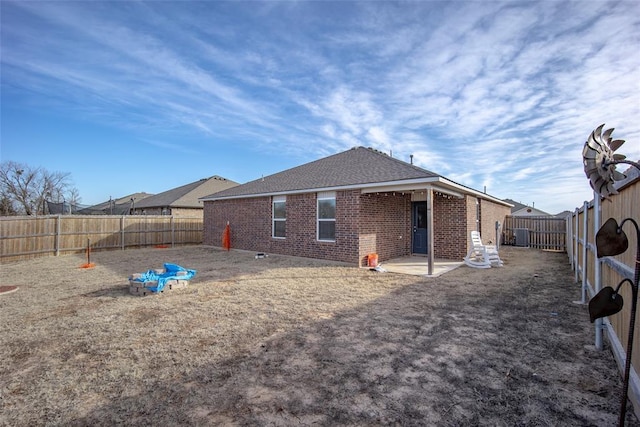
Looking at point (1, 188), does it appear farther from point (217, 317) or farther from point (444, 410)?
point (444, 410)

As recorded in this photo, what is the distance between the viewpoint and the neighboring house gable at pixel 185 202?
23141mm

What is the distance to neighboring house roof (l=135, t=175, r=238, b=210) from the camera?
76.7ft

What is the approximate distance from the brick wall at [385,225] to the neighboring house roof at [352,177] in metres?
0.82

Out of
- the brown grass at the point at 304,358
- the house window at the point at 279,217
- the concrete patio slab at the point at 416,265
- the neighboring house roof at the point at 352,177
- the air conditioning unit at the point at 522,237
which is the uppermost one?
the neighboring house roof at the point at 352,177

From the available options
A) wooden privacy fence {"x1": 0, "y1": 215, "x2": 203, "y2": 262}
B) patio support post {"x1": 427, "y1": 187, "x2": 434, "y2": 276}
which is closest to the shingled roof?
patio support post {"x1": 427, "y1": 187, "x2": 434, "y2": 276}

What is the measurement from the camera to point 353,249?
9.70 metres

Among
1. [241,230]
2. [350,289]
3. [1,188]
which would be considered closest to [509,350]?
[350,289]

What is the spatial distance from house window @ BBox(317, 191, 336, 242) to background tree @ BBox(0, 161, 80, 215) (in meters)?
29.5

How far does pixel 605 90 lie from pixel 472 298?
521cm

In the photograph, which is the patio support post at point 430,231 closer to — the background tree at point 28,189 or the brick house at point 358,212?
the brick house at point 358,212

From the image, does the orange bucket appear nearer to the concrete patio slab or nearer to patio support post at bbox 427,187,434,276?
the concrete patio slab

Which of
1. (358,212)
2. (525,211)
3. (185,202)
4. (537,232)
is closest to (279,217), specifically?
(358,212)

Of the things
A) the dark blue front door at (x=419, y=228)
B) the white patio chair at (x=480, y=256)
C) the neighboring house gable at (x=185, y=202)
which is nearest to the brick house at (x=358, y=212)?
the dark blue front door at (x=419, y=228)

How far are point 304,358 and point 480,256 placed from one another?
8.99 m
